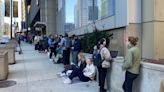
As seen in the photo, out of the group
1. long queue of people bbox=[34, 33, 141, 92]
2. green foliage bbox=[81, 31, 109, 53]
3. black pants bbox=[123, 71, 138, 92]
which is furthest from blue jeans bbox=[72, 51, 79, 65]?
black pants bbox=[123, 71, 138, 92]

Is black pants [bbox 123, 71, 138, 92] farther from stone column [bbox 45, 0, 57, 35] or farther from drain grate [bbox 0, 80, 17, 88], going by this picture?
stone column [bbox 45, 0, 57, 35]

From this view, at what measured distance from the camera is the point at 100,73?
878 cm

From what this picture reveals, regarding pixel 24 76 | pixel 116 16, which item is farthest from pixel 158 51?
pixel 24 76

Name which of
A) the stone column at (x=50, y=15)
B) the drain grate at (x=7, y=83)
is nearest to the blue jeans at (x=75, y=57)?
the drain grate at (x=7, y=83)

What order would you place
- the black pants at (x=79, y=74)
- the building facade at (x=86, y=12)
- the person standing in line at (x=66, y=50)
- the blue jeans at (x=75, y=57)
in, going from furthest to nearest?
the person standing in line at (x=66, y=50) → the building facade at (x=86, y=12) → the blue jeans at (x=75, y=57) → the black pants at (x=79, y=74)

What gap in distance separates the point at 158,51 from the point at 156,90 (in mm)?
3267

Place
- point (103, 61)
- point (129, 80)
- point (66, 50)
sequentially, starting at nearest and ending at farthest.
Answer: point (129, 80) → point (103, 61) → point (66, 50)

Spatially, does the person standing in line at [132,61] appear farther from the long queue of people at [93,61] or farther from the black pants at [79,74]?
the black pants at [79,74]

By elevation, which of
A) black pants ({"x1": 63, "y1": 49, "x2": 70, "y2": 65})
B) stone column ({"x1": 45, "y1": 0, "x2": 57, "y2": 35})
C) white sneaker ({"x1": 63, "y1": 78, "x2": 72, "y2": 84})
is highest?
stone column ({"x1": 45, "y1": 0, "x2": 57, "y2": 35})

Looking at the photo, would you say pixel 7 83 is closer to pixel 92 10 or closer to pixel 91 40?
pixel 91 40

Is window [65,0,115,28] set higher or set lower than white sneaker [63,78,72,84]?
higher

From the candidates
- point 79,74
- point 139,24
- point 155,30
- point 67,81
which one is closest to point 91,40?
point 79,74

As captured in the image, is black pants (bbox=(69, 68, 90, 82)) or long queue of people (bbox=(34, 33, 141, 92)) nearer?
long queue of people (bbox=(34, 33, 141, 92))

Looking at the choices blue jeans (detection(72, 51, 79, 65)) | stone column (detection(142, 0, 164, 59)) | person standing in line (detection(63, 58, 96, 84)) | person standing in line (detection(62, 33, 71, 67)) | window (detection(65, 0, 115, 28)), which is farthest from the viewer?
person standing in line (detection(62, 33, 71, 67))
